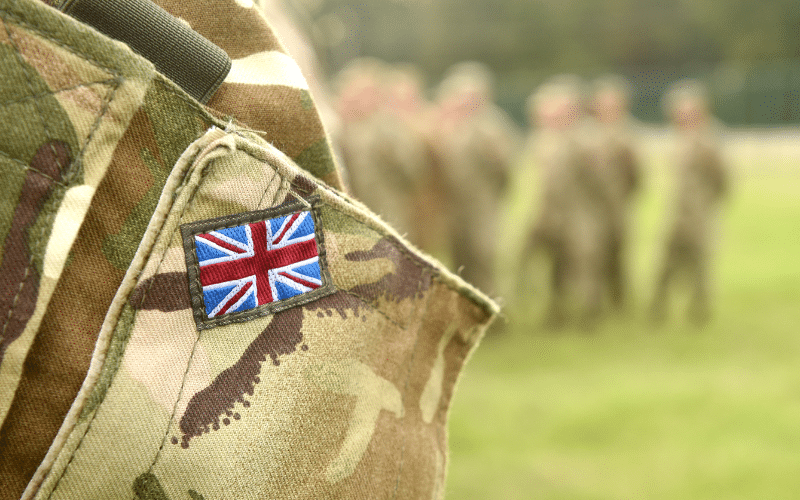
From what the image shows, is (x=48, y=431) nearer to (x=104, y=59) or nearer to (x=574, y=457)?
(x=104, y=59)

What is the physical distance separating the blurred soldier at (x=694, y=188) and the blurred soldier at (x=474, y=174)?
95 cm

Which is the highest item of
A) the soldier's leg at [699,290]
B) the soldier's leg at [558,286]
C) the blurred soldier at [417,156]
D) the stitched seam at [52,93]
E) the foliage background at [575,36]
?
the foliage background at [575,36]

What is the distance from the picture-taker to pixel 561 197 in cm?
383

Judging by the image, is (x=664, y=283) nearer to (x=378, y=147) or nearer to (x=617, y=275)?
(x=617, y=275)

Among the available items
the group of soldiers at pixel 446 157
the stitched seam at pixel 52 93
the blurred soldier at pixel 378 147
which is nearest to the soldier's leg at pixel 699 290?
the group of soldiers at pixel 446 157

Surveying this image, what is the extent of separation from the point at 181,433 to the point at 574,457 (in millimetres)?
2437

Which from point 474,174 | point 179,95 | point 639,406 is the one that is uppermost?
point 474,174

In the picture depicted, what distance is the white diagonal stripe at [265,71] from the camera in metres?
0.44

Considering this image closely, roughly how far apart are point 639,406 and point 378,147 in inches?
69.1

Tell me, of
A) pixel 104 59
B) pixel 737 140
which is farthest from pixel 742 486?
pixel 737 140

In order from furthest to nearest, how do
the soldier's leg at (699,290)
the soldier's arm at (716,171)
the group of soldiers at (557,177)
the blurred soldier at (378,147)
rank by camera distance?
1. the soldier's leg at (699,290)
2. the soldier's arm at (716,171)
3. the group of soldiers at (557,177)
4. the blurred soldier at (378,147)

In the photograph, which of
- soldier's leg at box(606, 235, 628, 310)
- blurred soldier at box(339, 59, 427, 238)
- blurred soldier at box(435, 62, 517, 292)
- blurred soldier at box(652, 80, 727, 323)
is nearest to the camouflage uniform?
blurred soldier at box(339, 59, 427, 238)

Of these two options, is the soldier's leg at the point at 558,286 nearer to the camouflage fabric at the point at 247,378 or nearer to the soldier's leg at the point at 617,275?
the soldier's leg at the point at 617,275

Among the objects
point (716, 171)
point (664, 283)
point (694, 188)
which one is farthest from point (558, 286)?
point (716, 171)
